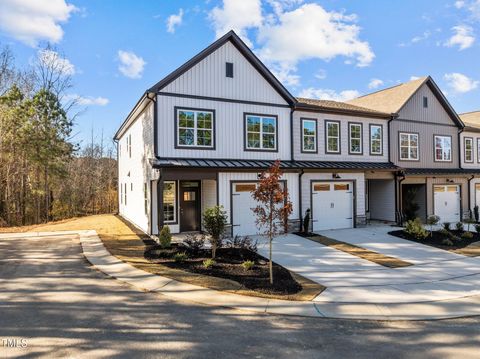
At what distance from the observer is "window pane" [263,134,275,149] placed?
16.2m

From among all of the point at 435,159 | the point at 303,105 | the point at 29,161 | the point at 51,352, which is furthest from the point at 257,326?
the point at 29,161

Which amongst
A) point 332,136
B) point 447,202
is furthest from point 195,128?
point 447,202

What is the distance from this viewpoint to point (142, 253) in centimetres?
1159

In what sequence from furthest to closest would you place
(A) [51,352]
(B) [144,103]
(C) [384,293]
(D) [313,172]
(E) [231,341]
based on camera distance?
1. (D) [313,172]
2. (B) [144,103]
3. (C) [384,293]
4. (E) [231,341]
5. (A) [51,352]

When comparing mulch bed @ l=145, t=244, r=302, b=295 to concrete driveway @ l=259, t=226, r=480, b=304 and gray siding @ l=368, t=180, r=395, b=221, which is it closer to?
concrete driveway @ l=259, t=226, r=480, b=304

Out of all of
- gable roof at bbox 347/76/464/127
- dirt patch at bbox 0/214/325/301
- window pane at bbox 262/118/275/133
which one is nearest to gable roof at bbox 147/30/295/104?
window pane at bbox 262/118/275/133

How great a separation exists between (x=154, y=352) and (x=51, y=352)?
1476 millimetres

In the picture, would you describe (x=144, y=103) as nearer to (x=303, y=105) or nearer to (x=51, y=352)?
(x=303, y=105)

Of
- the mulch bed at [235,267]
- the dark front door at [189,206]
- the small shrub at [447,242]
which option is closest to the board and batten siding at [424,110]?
the small shrub at [447,242]

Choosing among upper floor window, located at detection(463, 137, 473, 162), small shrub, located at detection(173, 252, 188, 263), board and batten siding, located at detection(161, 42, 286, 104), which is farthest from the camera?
upper floor window, located at detection(463, 137, 473, 162)

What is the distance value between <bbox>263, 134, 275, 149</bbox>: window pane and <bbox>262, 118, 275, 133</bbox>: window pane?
25cm

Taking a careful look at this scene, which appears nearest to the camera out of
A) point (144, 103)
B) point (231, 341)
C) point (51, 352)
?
point (51, 352)

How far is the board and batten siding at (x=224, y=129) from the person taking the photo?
14.0 m

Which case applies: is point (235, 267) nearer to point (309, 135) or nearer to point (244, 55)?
point (309, 135)
